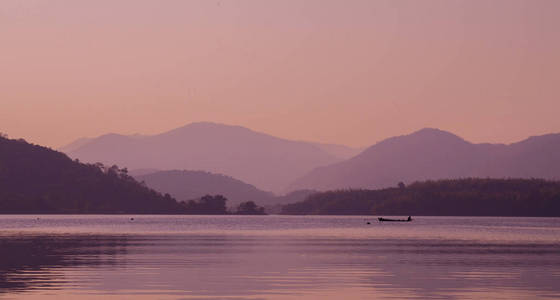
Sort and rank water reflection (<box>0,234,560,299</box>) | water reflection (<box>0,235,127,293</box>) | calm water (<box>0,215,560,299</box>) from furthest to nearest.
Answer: water reflection (<box>0,235,127,293</box>) < water reflection (<box>0,234,560,299</box>) < calm water (<box>0,215,560,299</box>)

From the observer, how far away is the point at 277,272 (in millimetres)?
66312

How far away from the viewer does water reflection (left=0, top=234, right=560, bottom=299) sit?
53.2 metres

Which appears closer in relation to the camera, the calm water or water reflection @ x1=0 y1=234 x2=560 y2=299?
the calm water

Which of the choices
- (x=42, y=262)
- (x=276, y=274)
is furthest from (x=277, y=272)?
(x=42, y=262)

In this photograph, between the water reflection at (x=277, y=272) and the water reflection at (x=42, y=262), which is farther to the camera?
the water reflection at (x=42, y=262)

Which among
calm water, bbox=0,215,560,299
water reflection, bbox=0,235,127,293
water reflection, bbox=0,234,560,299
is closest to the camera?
calm water, bbox=0,215,560,299

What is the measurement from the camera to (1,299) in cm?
4806

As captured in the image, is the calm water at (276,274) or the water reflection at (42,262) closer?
the calm water at (276,274)

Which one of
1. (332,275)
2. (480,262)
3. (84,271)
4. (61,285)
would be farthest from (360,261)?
(61,285)

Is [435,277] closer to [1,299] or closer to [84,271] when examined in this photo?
[84,271]

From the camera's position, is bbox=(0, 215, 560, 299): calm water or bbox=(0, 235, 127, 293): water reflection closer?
bbox=(0, 215, 560, 299): calm water

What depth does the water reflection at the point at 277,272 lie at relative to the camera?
53.2 m

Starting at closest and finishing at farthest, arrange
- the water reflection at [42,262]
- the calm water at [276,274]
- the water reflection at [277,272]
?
the calm water at [276,274] < the water reflection at [277,272] < the water reflection at [42,262]

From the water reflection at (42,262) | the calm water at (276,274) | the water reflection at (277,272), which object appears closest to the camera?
the calm water at (276,274)
